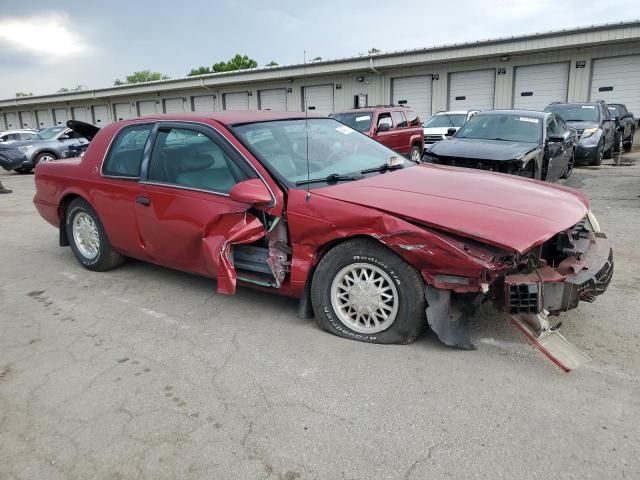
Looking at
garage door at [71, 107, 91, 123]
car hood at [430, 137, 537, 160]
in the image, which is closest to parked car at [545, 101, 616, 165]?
car hood at [430, 137, 537, 160]

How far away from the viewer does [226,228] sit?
3.88 metres

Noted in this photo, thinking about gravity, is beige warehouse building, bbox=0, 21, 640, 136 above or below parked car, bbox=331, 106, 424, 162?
above

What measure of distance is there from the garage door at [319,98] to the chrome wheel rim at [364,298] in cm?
2380

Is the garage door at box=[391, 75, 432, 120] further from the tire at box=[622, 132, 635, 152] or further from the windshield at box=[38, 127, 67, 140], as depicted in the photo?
A: the windshield at box=[38, 127, 67, 140]

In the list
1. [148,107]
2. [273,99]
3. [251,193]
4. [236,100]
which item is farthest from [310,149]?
[148,107]

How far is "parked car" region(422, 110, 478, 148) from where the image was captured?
15.6 meters

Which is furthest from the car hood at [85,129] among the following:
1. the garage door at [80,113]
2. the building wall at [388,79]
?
the garage door at [80,113]

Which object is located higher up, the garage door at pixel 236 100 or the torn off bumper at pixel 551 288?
the garage door at pixel 236 100

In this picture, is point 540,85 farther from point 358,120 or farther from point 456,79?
point 358,120

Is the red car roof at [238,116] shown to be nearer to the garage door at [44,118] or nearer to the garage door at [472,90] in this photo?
the garage door at [472,90]

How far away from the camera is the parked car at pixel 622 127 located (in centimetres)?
1514

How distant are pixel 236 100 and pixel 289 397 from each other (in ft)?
95.5

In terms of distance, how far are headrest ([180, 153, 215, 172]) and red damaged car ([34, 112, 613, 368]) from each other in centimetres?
1

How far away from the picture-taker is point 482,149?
7898 millimetres
